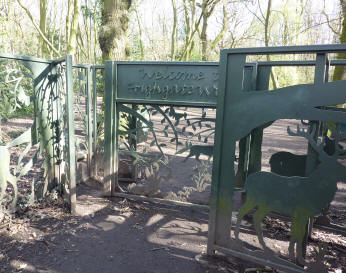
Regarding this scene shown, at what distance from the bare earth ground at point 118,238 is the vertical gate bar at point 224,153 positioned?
0.40 metres

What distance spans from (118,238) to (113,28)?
15.6ft

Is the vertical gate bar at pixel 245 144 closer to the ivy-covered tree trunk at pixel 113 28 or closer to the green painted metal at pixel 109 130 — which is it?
the green painted metal at pixel 109 130

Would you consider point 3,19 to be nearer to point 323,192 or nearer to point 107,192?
point 107,192

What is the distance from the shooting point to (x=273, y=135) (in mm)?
11000

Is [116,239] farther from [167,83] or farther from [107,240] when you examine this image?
[167,83]

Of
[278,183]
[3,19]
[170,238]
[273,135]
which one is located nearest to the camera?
[278,183]

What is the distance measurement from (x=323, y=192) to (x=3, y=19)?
570 inches

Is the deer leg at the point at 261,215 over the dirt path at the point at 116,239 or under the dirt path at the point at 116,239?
over

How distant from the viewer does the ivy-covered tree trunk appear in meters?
6.30

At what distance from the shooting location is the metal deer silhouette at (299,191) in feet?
7.29

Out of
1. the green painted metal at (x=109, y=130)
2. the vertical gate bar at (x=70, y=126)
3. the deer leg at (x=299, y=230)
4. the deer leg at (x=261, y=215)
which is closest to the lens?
the deer leg at (x=299, y=230)

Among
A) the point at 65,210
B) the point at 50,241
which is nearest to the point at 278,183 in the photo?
the point at 50,241

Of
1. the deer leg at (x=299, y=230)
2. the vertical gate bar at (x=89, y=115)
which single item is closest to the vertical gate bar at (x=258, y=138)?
the deer leg at (x=299, y=230)

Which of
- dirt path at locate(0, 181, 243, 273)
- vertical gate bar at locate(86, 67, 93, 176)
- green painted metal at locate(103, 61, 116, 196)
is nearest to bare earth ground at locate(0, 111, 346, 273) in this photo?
dirt path at locate(0, 181, 243, 273)
